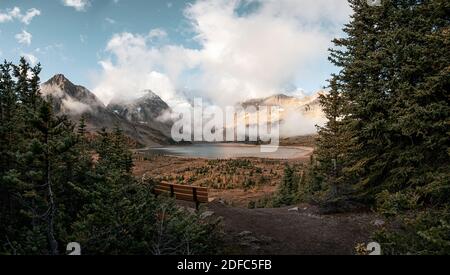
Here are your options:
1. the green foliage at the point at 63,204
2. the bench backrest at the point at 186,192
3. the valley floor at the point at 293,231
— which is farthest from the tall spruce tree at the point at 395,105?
the bench backrest at the point at 186,192

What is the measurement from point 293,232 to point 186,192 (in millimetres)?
5276

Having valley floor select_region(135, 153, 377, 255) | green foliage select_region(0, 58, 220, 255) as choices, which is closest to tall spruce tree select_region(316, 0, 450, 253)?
valley floor select_region(135, 153, 377, 255)

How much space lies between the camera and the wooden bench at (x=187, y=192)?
1525cm

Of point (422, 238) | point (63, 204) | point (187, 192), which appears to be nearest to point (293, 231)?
point (187, 192)

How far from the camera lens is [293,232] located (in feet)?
43.6

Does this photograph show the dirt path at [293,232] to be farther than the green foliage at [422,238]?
Yes

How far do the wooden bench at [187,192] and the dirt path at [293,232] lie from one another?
119cm

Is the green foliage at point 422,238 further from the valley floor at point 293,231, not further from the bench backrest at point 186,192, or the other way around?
the bench backrest at point 186,192

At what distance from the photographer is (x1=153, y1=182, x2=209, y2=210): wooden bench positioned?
50.0 feet

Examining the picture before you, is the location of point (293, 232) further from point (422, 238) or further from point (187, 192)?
point (422, 238)

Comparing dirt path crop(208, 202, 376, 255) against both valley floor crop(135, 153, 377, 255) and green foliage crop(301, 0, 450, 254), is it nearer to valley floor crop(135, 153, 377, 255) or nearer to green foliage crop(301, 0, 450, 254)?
valley floor crop(135, 153, 377, 255)

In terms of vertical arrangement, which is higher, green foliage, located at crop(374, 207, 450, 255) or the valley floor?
green foliage, located at crop(374, 207, 450, 255)

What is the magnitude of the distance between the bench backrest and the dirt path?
1234mm
